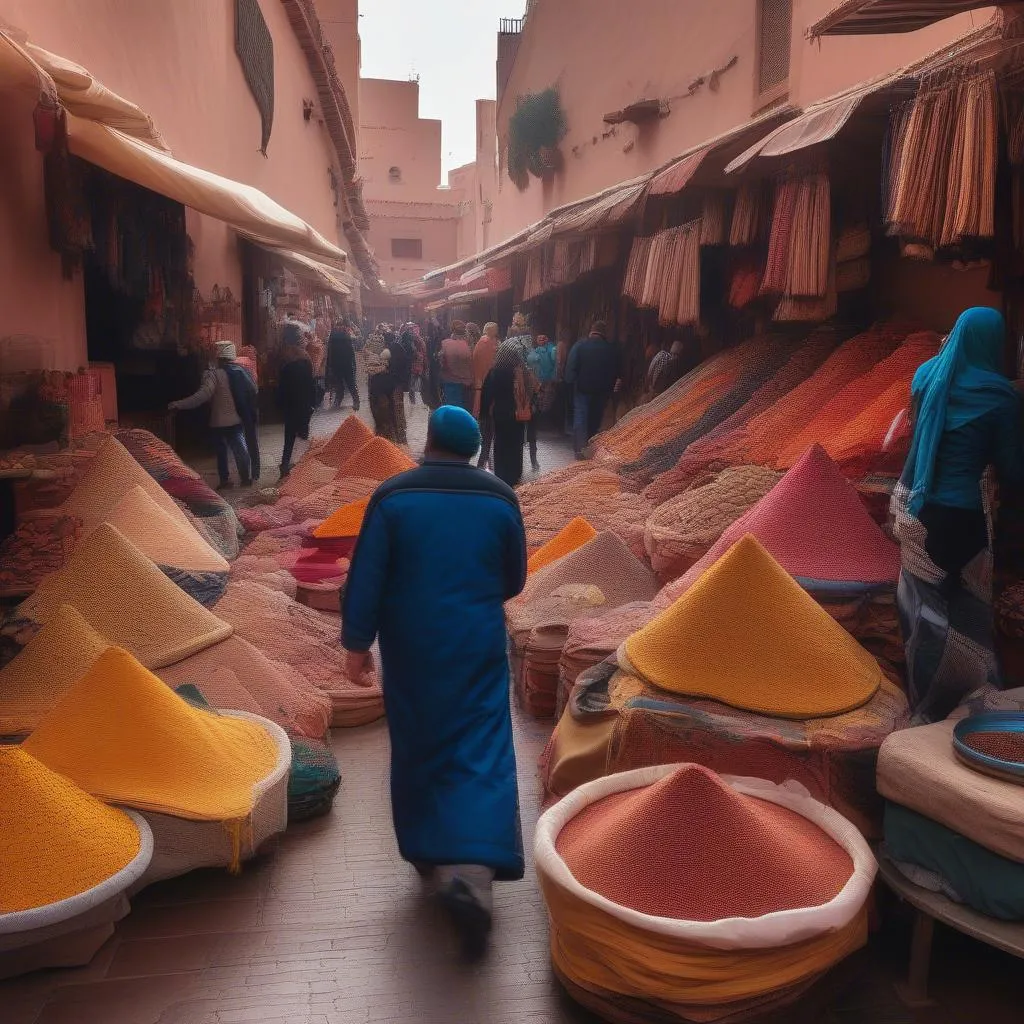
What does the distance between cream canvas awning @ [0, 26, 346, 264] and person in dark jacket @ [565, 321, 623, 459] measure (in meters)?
3.03

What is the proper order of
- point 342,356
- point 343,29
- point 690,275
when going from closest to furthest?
point 690,275, point 342,356, point 343,29

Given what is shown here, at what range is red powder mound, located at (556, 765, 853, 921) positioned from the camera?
1841 mm

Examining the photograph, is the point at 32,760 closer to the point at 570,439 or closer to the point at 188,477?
the point at 188,477

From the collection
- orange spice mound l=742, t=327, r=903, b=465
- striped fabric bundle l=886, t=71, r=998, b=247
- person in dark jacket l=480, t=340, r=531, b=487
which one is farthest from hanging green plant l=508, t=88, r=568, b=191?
striped fabric bundle l=886, t=71, r=998, b=247

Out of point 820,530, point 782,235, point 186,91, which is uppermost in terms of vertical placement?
point 186,91

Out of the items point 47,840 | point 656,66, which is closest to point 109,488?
point 47,840

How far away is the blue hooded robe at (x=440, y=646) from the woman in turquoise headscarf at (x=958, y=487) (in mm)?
1145

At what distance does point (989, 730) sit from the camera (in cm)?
204

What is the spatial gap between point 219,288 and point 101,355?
2.26 meters

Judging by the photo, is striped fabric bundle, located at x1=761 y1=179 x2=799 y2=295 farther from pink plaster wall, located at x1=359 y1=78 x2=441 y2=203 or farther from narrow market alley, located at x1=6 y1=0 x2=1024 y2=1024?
pink plaster wall, located at x1=359 y1=78 x2=441 y2=203

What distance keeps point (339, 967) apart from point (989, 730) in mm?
1417

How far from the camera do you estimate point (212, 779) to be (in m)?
2.39

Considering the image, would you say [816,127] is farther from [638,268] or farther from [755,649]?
[638,268]

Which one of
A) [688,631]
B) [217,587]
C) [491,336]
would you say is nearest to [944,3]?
[688,631]
